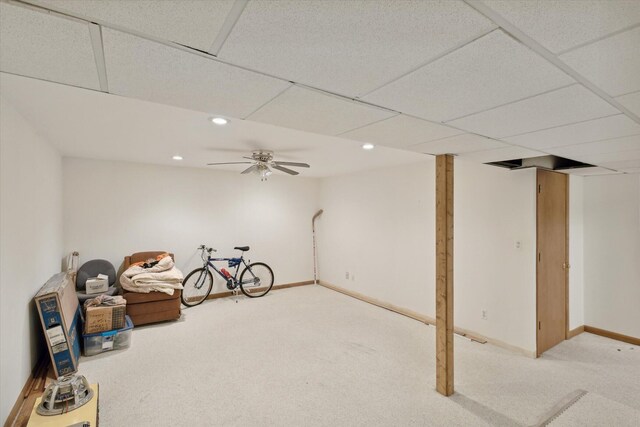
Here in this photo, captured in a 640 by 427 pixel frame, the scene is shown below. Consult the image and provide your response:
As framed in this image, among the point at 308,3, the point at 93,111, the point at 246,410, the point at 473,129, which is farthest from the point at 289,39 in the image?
the point at 246,410

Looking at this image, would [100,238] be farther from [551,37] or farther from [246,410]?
[551,37]

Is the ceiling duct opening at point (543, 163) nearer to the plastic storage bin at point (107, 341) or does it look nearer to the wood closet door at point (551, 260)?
the wood closet door at point (551, 260)

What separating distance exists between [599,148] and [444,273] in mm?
1490

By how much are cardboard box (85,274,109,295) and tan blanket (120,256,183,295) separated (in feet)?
0.63

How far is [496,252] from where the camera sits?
12.4 ft

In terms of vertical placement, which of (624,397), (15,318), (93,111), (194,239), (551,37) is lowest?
(624,397)

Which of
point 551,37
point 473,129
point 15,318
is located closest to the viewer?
point 551,37

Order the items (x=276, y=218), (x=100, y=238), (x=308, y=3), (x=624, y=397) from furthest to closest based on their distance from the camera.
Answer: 1. (x=276, y=218)
2. (x=100, y=238)
3. (x=624, y=397)
4. (x=308, y=3)

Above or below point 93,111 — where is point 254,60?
below

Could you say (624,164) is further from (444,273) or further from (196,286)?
(196,286)

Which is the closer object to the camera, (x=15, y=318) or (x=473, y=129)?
(x=473, y=129)

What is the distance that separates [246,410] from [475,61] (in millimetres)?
2750

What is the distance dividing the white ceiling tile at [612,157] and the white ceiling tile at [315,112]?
2.15m

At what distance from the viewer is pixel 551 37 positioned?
3.01ft
